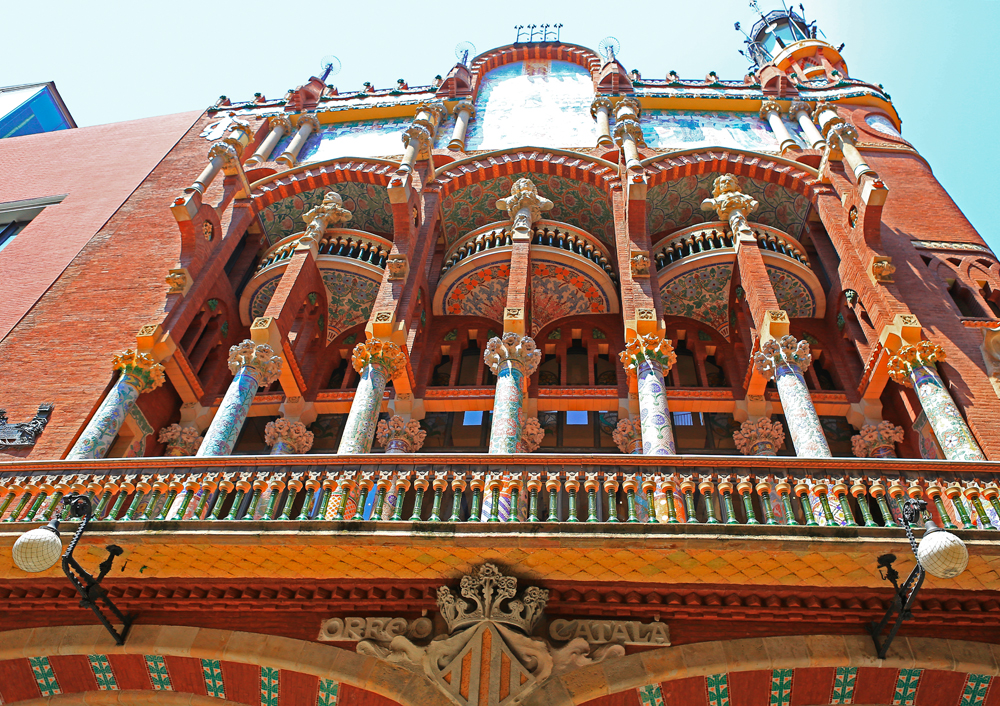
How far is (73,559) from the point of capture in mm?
7047

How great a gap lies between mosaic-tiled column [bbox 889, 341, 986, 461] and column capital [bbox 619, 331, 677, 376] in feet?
9.71

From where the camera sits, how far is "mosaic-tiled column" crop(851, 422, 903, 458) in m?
11.3

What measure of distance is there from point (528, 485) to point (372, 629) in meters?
1.90

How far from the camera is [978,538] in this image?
6645 millimetres

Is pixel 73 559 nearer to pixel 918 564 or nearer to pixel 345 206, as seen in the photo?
pixel 918 564

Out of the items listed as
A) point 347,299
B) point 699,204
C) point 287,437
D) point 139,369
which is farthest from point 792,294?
point 139,369

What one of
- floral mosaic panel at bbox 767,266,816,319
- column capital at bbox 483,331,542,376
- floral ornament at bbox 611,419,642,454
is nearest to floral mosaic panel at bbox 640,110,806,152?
floral mosaic panel at bbox 767,266,816,319

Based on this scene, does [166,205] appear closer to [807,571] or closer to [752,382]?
[752,382]

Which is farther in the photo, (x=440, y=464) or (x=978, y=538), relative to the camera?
(x=440, y=464)

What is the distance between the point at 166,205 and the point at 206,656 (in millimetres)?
11189

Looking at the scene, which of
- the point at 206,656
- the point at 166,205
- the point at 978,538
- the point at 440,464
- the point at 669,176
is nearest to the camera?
the point at 978,538

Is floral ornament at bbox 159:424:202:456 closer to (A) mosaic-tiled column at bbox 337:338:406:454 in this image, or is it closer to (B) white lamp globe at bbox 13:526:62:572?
(A) mosaic-tiled column at bbox 337:338:406:454

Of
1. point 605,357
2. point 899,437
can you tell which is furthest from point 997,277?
point 605,357

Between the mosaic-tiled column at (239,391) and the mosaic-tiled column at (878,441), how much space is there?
27.0 feet
